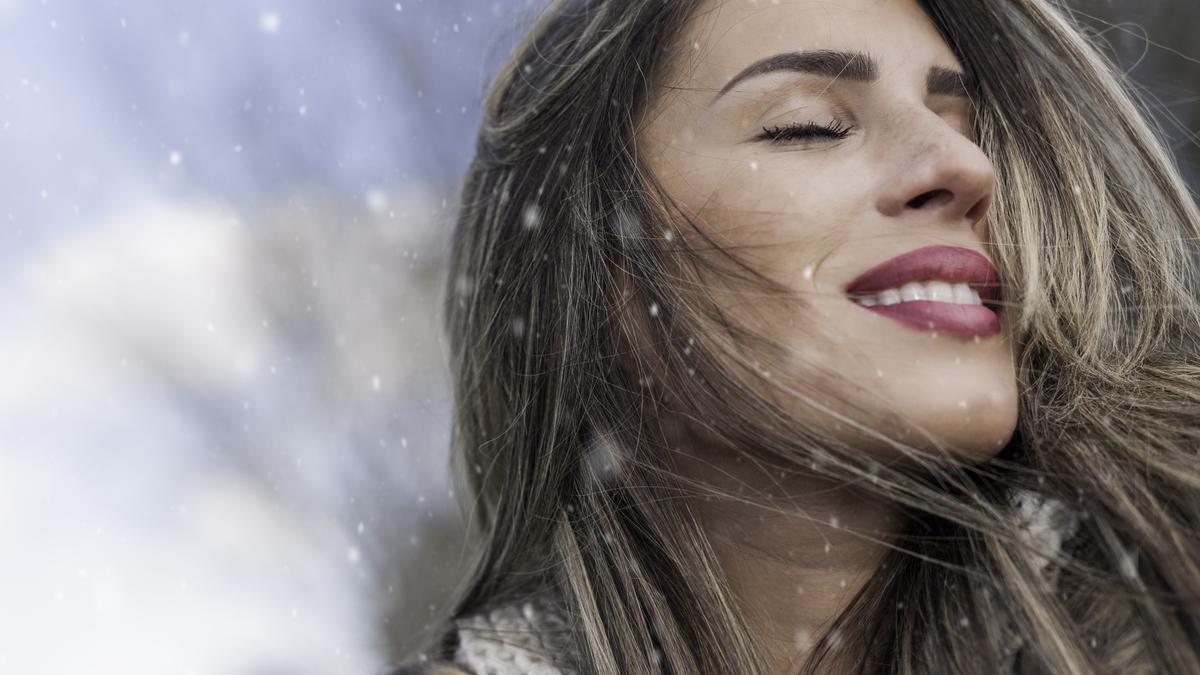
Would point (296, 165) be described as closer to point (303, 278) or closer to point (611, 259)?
point (303, 278)

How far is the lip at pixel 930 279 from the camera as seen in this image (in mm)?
1329

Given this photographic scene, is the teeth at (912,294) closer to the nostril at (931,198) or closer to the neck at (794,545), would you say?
the nostril at (931,198)

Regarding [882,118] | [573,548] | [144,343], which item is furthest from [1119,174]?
[144,343]

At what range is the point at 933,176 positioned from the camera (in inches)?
54.0

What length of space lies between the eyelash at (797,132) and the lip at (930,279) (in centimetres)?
25

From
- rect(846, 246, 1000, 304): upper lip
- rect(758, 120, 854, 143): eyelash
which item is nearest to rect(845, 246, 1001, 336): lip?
rect(846, 246, 1000, 304): upper lip

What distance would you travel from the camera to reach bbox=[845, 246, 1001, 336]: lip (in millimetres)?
1329

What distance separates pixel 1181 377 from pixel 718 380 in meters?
0.75

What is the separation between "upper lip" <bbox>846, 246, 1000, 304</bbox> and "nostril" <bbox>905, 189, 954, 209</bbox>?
0.26 feet

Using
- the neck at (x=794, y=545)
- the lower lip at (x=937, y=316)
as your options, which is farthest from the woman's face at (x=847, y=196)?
the neck at (x=794, y=545)

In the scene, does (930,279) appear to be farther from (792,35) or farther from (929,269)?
(792,35)

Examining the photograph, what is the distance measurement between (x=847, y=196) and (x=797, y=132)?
0.14 meters

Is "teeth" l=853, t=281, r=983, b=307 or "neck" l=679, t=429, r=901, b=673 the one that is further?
"neck" l=679, t=429, r=901, b=673

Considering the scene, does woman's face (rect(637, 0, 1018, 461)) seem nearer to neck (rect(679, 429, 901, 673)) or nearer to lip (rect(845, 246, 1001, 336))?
lip (rect(845, 246, 1001, 336))
